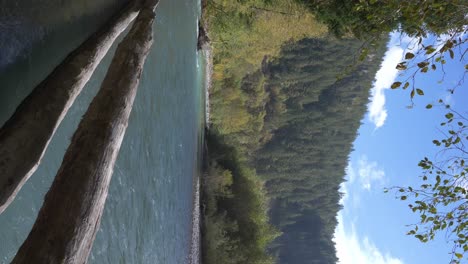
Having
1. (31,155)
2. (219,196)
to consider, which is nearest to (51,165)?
(31,155)

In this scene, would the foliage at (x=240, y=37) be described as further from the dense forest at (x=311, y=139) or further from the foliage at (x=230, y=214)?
the dense forest at (x=311, y=139)

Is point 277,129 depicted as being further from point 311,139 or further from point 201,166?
point 201,166

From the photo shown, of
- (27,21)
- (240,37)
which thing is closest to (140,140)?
(27,21)

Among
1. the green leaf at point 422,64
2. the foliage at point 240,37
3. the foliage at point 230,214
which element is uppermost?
the foliage at point 240,37

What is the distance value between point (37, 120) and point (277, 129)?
224ft

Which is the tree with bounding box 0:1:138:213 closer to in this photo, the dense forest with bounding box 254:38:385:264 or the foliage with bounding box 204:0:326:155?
the foliage with bounding box 204:0:326:155

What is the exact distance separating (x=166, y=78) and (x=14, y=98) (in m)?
10.2

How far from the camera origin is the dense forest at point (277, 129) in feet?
86.0

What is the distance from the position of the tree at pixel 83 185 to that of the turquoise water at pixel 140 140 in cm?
100

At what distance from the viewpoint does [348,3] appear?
684 inches

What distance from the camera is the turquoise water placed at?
18.3ft

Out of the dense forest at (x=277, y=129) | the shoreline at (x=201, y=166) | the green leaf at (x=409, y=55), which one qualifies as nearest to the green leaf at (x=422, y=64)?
the green leaf at (x=409, y=55)

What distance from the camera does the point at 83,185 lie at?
4.02m

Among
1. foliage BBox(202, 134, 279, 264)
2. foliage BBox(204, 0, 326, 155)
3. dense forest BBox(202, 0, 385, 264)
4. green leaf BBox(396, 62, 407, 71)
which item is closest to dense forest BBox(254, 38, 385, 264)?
dense forest BBox(202, 0, 385, 264)
